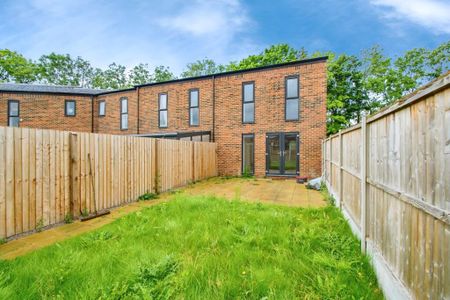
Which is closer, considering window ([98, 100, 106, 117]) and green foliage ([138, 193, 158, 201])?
green foliage ([138, 193, 158, 201])

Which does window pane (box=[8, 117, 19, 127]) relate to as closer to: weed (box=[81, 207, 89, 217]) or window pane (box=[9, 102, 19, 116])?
window pane (box=[9, 102, 19, 116])

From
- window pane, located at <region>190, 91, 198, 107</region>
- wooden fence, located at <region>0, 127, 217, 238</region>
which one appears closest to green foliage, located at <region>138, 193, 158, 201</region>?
wooden fence, located at <region>0, 127, 217, 238</region>

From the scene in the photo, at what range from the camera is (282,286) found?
6.77ft

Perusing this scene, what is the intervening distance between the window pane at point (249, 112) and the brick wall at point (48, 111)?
10988 millimetres

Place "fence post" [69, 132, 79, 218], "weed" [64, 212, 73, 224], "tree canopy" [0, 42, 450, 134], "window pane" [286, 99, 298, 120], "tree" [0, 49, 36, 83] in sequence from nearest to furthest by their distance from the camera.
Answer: "weed" [64, 212, 73, 224], "fence post" [69, 132, 79, 218], "window pane" [286, 99, 298, 120], "tree canopy" [0, 42, 450, 134], "tree" [0, 49, 36, 83]

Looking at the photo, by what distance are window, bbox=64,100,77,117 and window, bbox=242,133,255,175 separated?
11919 mm

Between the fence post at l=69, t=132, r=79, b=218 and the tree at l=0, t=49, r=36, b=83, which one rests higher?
the tree at l=0, t=49, r=36, b=83

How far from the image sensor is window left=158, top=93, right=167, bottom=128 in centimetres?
1304

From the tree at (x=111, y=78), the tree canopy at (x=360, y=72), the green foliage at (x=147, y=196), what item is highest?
the tree at (x=111, y=78)

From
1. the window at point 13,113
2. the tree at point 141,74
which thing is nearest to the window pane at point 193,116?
the window at point 13,113

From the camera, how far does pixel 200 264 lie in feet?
7.93

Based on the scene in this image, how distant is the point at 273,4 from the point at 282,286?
14.0 m

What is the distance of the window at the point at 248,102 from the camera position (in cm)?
Answer: 1107

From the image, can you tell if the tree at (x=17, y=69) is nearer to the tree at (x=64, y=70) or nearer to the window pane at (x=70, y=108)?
the tree at (x=64, y=70)
